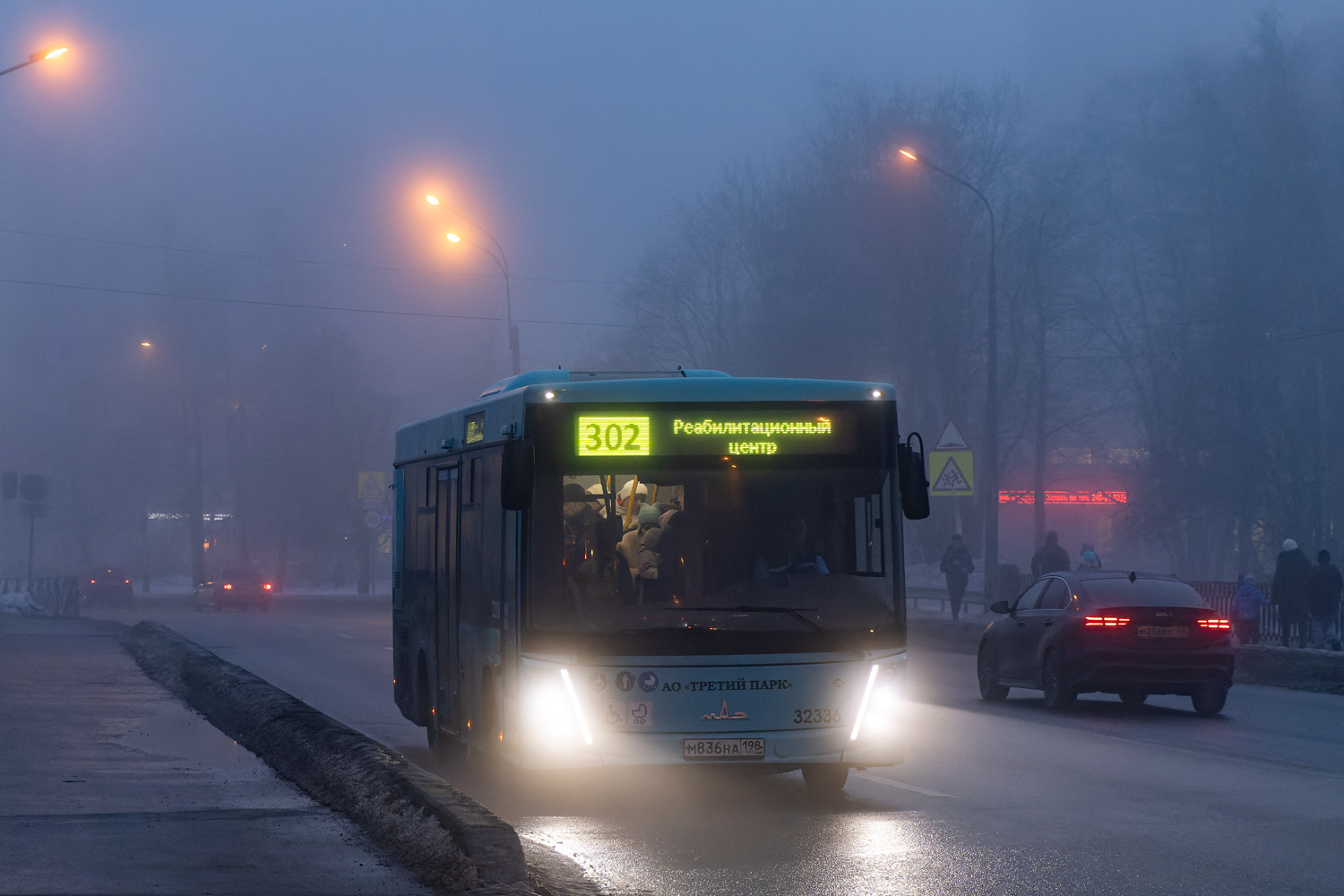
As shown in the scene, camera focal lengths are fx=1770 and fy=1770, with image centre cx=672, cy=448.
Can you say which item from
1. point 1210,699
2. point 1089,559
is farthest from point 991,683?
point 1089,559

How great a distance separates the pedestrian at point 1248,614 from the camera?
1045 inches

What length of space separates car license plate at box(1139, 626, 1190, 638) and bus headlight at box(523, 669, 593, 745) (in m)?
8.70

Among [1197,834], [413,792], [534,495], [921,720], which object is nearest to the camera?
[413,792]

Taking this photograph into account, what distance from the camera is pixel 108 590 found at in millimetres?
58250

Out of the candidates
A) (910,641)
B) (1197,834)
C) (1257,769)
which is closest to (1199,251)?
(910,641)

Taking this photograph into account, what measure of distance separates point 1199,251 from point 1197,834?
4414cm

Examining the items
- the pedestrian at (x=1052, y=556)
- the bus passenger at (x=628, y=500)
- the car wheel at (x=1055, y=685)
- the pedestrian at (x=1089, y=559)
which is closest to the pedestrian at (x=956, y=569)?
the pedestrian at (x=1052, y=556)

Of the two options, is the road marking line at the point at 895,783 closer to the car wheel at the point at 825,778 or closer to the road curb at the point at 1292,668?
the car wheel at the point at 825,778

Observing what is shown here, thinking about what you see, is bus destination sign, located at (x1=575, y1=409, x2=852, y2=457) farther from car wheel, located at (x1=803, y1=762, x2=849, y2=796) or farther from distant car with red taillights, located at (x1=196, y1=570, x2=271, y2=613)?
distant car with red taillights, located at (x1=196, y1=570, x2=271, y2=613)

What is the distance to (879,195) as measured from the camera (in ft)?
174

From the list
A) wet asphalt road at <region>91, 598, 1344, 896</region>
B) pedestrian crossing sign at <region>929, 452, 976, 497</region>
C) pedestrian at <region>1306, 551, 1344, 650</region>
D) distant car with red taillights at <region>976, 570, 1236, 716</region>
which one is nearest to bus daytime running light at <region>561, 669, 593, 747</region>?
wet asphalt road at <region>91, 598, 1344, 896</region>

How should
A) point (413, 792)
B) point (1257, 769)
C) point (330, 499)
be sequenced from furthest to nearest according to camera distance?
1. point (330, 499)
2. point (1257, 769)
3. point (413, 792)

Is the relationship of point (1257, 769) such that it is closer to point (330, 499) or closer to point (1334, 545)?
point (1334, 545)

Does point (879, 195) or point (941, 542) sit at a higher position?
point (879, 195)
